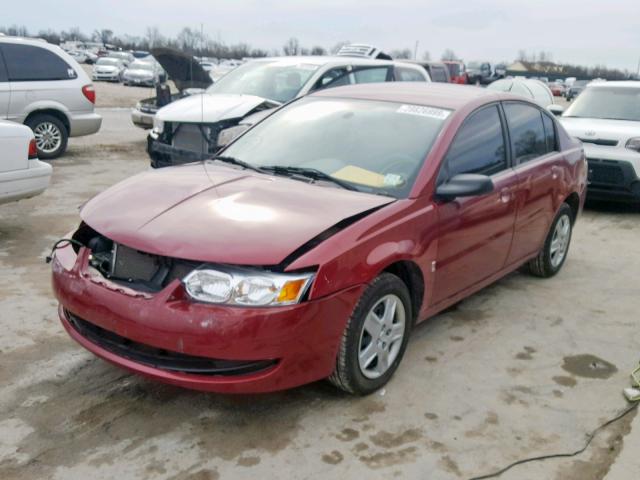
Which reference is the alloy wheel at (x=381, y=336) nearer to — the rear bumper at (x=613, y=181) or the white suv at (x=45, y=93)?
the rear bumper at (x=613, y=181)

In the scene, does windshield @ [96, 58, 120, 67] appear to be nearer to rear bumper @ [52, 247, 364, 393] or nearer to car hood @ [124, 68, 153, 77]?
car hood @ [124, 68, 153, 77]

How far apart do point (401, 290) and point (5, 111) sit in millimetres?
8170

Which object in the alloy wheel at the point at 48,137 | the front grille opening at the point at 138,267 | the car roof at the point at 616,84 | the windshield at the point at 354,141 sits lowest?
the alloy wheel at the point at 48,137

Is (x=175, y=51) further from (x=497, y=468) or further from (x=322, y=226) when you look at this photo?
(x=497, y=468)

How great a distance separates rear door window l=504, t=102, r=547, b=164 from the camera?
483 centimetres

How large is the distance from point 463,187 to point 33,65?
833 cm

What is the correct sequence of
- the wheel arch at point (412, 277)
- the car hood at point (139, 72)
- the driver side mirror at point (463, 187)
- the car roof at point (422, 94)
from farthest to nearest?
the car hood at point (139, 72) → the car roof at point (422, 94) → the driver side mirror at point (463, 187) → the wheel arch at point (412, 277)

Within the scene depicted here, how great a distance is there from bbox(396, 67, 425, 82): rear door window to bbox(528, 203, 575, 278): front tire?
520 centimetres

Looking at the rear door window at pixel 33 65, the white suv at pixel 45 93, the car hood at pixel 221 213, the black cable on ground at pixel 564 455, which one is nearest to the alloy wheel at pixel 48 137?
the white suv at pixel 45 93

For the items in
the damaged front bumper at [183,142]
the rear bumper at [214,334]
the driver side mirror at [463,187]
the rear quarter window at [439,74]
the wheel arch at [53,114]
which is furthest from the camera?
the rear quarter window at [439,74]

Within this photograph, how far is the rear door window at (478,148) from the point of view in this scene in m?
4.05

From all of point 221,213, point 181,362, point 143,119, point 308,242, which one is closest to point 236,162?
point 221,213

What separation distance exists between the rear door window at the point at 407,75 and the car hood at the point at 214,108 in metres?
2.73

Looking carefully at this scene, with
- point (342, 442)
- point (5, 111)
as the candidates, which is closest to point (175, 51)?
point (5, 111)
